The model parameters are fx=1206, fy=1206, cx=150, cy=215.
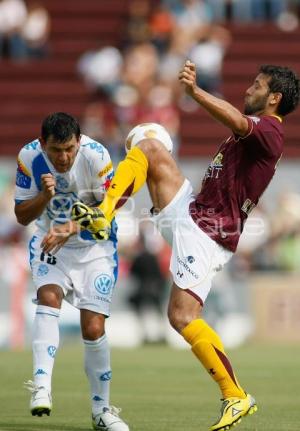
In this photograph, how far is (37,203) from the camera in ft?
28.1

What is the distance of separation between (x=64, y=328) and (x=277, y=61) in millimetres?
7410

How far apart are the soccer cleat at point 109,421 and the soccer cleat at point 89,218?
4.39ft

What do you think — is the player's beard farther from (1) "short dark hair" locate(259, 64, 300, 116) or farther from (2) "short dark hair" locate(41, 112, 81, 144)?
(2) "short dark hair" locate(41, 112, 81, 144)

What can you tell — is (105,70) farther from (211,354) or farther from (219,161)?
(211,354)

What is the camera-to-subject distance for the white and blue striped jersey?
879cm

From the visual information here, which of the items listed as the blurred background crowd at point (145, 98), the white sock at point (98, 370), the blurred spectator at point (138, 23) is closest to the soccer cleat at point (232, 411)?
the white sock at point (98, 370)

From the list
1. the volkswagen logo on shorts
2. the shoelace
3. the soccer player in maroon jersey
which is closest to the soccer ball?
the soccer player in maroon jersey

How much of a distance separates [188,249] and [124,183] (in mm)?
665

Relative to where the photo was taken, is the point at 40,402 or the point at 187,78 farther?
the point at 40,402

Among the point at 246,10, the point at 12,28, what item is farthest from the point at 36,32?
the point at 246,10

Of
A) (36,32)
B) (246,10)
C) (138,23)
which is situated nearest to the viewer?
(138,23)

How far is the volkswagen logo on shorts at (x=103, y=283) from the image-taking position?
880cm

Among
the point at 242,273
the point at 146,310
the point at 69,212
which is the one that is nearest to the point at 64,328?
the point at 146,310

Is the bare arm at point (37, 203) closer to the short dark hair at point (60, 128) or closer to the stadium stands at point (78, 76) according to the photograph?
the short dark hair at point (60, 128)
